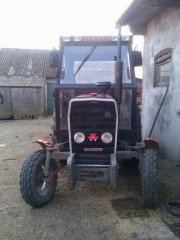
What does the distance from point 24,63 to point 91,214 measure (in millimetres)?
22768

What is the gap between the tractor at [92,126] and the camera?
16.0 feet

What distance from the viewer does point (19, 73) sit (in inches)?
982

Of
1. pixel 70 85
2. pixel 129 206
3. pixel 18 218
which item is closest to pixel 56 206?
pixel 18 218

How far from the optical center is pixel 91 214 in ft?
15.6

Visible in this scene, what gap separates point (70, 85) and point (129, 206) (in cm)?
221

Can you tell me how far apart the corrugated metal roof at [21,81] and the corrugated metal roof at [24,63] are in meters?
1.45

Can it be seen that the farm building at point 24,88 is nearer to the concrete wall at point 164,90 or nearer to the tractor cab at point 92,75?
the concrete wall at point 164,90

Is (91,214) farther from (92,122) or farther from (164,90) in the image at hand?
(164,90)

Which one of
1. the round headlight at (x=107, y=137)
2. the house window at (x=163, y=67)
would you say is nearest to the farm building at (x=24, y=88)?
the house window at (x=163, y=67)

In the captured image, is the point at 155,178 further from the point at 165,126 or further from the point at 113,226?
the point at 165,126

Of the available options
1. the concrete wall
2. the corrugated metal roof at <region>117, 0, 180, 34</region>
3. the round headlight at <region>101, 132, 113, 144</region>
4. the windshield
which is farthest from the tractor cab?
the concrete wall

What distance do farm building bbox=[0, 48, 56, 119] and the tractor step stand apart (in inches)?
653

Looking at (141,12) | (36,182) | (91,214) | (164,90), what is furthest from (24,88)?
(91,214)

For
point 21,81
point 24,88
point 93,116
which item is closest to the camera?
point 93,116
